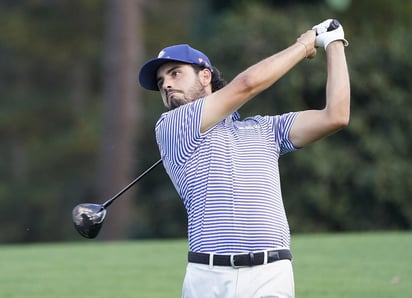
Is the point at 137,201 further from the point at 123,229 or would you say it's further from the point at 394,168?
the point at 394,168

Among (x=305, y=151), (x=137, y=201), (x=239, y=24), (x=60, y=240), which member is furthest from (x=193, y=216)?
(x=60, y=240)

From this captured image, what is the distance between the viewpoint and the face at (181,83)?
5.05 metres

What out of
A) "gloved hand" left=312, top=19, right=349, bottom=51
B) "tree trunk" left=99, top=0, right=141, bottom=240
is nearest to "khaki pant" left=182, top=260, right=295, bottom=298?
"gloved hand" left=312, top=19, right=349, bottom=51

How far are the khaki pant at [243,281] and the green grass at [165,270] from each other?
147 inches

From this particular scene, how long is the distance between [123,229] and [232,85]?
1892 cm

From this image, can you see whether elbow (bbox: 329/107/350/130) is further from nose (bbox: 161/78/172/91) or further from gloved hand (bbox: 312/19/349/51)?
nose (bbox: 161/78/172/91)

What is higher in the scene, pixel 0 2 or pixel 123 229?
pixel 0 2

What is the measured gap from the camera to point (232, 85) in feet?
15.3

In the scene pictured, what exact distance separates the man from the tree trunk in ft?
58.8

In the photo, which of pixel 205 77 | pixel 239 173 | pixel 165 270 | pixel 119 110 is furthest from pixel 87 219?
pixel 119 110

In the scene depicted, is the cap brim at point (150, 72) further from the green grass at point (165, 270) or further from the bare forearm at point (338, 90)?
the green grass at point (165, 270)

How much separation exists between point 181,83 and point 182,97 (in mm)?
71

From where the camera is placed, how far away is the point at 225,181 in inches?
185

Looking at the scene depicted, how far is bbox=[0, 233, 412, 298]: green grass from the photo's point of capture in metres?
Result: 8.94
